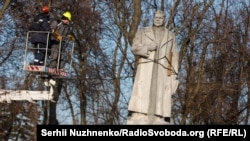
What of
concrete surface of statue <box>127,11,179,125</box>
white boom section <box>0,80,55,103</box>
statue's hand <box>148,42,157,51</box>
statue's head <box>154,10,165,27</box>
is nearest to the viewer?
concrete surface of statue <box>127,11,179,125</box>

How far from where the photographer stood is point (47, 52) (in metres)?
14.4

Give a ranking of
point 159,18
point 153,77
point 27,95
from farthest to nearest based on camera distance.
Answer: point 27,95 → point 159,18 → point 153,77

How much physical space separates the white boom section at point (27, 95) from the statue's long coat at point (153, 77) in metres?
3.80

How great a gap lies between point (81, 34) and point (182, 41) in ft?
13.0

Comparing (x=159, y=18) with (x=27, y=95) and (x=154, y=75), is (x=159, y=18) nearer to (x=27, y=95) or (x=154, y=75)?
(x=154, y=75)

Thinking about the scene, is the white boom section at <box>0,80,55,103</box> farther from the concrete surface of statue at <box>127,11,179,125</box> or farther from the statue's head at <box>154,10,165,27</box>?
the statue's head at <box>154,10,165,27</box>

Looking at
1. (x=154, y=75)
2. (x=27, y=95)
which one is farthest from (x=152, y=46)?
(x=27, y=95)

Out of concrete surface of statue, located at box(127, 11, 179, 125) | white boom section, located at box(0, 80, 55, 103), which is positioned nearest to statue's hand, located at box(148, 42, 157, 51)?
concrete surface of statue, located at box(127, 11, 179, 125)

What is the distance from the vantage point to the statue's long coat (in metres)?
10.6

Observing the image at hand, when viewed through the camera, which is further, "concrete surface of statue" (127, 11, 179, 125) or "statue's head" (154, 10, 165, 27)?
"statue's head" (154, 10, 165, 27)

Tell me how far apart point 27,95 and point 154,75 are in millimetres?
4713

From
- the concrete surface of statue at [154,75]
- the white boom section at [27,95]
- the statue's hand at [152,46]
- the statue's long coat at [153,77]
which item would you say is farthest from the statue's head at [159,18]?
the white boom section at [27,95]

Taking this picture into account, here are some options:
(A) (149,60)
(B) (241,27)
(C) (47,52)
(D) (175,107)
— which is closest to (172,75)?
(A) (149,60)

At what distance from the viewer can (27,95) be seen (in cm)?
1466
